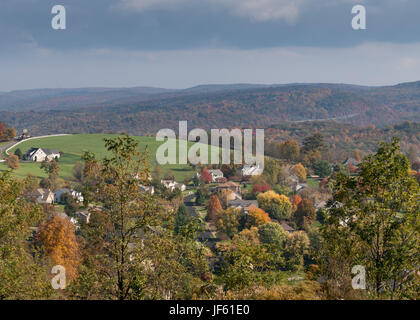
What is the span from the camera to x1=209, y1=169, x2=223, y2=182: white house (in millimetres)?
78069

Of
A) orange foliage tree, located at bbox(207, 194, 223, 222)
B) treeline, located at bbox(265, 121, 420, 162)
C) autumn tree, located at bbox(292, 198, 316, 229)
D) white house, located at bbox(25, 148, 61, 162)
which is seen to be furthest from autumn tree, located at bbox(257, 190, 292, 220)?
white house, located at bbox(25, 148, 61, 162)

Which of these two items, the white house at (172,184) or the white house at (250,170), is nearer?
the white house at (172,184)

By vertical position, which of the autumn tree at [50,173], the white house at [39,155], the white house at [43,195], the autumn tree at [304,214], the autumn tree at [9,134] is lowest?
the autumn tree at [304,214]

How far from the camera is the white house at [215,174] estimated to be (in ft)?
256

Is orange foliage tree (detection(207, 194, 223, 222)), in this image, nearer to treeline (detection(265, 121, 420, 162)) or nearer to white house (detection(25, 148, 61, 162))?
white house (detection(25, 148, 61, 162))

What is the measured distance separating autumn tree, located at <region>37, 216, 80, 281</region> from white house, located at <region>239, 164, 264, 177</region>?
149 feet

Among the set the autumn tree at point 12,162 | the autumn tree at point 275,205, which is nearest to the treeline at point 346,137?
the autumn tree at point 275,205

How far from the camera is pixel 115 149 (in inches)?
386

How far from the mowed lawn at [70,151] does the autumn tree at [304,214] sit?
925 inches

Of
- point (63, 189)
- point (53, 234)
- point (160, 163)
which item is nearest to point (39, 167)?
point (63, 189)

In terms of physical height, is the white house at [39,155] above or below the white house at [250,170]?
above

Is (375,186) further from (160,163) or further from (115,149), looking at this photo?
(160,163)

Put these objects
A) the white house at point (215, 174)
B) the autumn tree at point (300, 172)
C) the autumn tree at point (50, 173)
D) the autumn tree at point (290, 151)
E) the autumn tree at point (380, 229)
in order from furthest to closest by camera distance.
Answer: the autumn tree at point (290, 151) < the white house at point (215, 174) < the autumn tree at point (300, 172) < the autumn tree at point (50, 173) < the autumn tree at point (380, 229)

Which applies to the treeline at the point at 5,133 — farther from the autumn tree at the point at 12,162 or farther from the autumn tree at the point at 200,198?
the autumn tree at the point at 200,198
